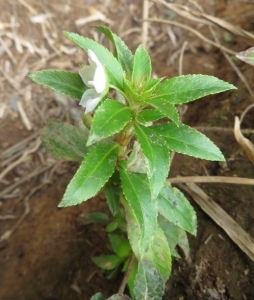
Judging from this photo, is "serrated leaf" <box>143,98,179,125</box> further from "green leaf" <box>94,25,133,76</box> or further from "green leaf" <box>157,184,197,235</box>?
"green leaf" <box>157,184,197,235</box>

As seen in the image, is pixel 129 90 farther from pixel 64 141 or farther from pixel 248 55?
pixel 248 55

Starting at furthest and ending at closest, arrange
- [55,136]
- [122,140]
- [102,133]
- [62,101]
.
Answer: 1. [62,101]
2. [55,136]
3. [122,140]
4. [102,133]

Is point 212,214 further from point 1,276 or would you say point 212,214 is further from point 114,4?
point 114,4

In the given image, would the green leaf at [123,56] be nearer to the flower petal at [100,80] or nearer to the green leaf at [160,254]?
the flower petal at [100,80]

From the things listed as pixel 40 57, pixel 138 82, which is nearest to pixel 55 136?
pixel 138 82

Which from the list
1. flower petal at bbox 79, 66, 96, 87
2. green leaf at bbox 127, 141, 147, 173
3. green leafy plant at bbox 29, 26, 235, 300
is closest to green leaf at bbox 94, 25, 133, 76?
green leafy plant at bbox 29, 26, 235, 300

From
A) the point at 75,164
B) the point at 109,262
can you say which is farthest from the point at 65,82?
the point at 75,164

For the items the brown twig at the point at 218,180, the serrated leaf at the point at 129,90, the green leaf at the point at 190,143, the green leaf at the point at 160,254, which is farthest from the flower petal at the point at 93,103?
the brown twig at the point at 218,180
